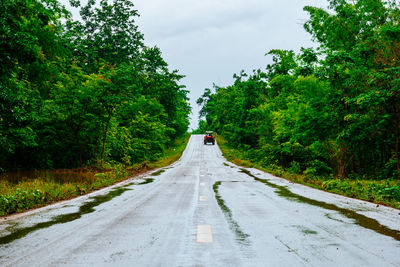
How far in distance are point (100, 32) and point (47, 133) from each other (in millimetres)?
33977

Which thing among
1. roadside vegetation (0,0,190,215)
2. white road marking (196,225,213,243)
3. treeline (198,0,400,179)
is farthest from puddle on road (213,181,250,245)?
treeline (198,0,400,179)

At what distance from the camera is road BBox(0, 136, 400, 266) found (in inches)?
140

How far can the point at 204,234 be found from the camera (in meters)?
4.71

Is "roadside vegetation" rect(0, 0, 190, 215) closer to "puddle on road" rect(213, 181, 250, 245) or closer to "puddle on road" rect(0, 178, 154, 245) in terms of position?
"puddle on road" rect(0, 178, 154, 245)

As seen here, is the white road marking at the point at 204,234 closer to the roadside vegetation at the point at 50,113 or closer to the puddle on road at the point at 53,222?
the puddle on road at the point at 53,222

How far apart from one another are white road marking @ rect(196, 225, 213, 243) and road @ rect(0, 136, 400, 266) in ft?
0.09

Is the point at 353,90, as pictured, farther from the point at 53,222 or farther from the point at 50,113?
the point at 50,113

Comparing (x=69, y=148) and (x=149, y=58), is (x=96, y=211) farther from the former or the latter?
(x=149, y=58)

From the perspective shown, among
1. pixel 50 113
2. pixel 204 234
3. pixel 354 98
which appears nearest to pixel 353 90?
pixel 354 98

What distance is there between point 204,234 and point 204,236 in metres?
0.13

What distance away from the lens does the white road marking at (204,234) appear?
435 cm

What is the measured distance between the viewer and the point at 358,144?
17297 mm

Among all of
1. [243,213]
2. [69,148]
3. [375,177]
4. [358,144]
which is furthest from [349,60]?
[69,148]

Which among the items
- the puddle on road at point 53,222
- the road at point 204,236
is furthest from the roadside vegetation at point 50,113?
the road at point 204,236
